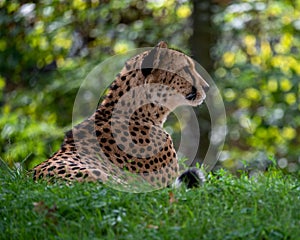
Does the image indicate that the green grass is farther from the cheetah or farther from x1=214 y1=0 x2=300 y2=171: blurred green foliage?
x1=214 y1=0 x2=300 y2=171: blurred green foliage

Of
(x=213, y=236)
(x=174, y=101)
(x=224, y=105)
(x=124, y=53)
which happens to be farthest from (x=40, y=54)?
(x=213, y=236)

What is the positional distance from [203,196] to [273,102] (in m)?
5.34

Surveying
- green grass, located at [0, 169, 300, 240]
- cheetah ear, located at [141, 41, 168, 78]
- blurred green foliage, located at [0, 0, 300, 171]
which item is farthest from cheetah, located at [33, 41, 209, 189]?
blurred green foliage, located at [0, 0, 300, 171]

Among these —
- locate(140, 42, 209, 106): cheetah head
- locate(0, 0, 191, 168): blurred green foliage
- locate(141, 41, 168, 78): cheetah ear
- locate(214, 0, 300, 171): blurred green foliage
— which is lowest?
locate(214, 0, 300, 171): blurred green foliage

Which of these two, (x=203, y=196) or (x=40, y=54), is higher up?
(x=203, y=196)

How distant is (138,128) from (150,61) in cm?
44

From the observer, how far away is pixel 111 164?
4.84 meters

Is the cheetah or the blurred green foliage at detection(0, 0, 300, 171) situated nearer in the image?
the cheetah

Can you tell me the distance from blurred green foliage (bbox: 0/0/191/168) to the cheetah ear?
140 inches

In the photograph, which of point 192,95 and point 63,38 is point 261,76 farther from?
point 192,95

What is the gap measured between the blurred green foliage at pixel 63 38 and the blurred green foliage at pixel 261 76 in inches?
28.3

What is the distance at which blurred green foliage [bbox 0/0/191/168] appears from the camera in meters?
9.07

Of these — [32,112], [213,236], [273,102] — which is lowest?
[273,102]

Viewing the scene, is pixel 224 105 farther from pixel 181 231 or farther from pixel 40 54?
pixel 181 231
